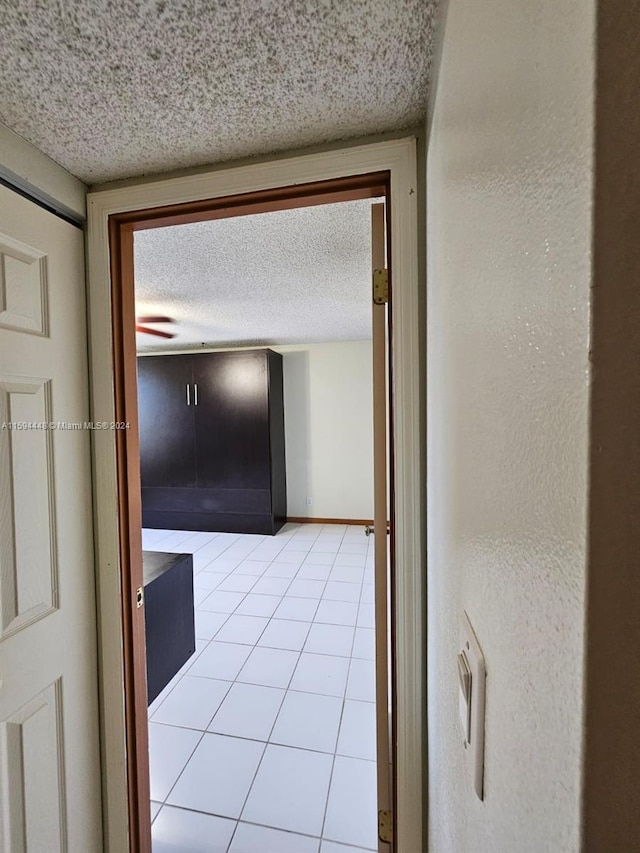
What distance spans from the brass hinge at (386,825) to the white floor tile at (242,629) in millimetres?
1514

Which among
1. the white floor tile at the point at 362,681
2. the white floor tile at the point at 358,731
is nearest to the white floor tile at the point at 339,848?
the white floor tile at the point at 358,731

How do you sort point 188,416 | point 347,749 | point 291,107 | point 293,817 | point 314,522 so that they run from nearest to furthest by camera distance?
point 291,107, point 293,817, point 347,749, point 188,416, point 314,522

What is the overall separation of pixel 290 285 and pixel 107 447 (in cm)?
162

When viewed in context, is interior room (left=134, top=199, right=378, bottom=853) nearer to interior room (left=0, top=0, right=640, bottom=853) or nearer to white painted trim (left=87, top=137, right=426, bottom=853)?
interior room (left=0, top=0, right=640, bottom=853)

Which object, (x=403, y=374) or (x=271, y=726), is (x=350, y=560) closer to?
(x=271, y=726)

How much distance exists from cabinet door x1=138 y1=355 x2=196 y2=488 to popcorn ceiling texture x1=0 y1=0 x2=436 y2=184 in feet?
11.8

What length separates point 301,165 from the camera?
37.0 inches

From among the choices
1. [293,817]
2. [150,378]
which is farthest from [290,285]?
[150,378]

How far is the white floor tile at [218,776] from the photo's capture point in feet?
4.61

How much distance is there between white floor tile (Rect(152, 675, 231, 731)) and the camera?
1.79 metres

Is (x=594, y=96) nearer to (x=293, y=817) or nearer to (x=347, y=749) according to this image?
(x=293, y=817)

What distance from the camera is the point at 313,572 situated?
339 cm

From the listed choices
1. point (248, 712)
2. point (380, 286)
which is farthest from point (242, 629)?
point (380, 286)

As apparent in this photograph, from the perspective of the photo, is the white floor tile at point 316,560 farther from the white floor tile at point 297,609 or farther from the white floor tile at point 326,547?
the white floor tile at point 297,609
